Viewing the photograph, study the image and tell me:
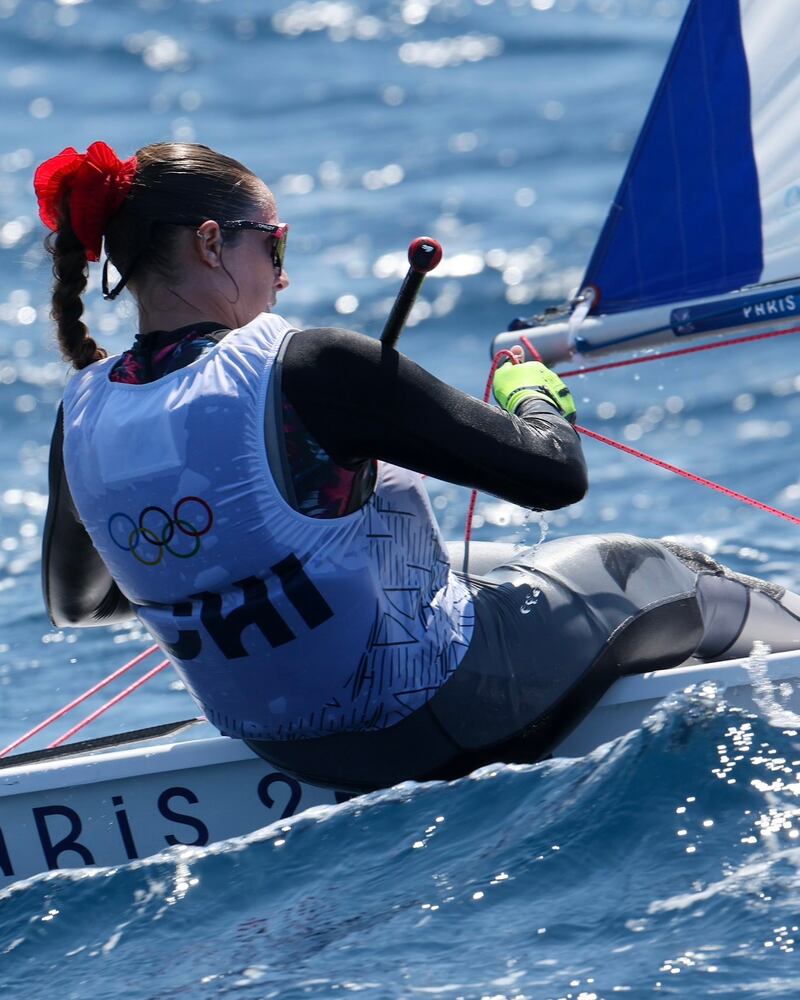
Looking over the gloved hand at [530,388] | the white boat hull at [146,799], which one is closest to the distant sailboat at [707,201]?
the gloved hand at [530,388]

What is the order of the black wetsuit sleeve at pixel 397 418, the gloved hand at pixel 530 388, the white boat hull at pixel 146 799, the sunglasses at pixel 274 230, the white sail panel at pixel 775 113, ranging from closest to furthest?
the black wetsuit sleeve at pixel 397 418, the sunglasses at pixel 274 230, the gloved hand at pixel 530 388, the white boat hull at pixel 146 799, the white sail panel at pixel 775 113

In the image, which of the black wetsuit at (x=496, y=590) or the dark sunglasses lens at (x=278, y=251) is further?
the dark sunglasses lens at (x=278, y=251)

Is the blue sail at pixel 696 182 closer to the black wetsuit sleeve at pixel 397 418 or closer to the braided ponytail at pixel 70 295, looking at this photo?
the black wetsuit sleeve at pixel 397 418

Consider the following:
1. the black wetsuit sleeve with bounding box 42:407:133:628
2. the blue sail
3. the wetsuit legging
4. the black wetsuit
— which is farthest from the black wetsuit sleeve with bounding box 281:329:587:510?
the blue sail

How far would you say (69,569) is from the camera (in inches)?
92.7

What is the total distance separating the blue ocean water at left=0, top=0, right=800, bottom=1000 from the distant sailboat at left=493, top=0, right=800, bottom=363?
2.88ft

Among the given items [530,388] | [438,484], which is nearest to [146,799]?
[530,388]

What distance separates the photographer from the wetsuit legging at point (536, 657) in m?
2.21

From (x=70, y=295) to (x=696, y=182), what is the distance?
136cm

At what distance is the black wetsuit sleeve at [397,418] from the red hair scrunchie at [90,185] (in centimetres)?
31

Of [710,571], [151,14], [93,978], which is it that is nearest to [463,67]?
[151,14]

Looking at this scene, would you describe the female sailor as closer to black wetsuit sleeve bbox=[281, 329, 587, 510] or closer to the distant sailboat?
black wetsuit sleeve bbox=[281, 329, 587, 510]

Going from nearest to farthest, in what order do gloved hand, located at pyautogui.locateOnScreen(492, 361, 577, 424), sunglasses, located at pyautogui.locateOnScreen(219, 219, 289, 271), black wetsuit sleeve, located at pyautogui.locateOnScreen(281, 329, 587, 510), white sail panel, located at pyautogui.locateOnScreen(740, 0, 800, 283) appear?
1. black wetsuit sleeve, located at pyautogui.locateOnScreen(281, 329, 587, 510)
2. sunglasses, located at pyautogui.locateOnScreen(219, 219, 289, 271)
3. gloved hand, located at pyautogui.locateOnScreen(492, 361, 577, 424)
4. white sail panel, located at pyautogui.locateOnScreen(740, 0, 800, 283)

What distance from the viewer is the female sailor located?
1.95 meters
